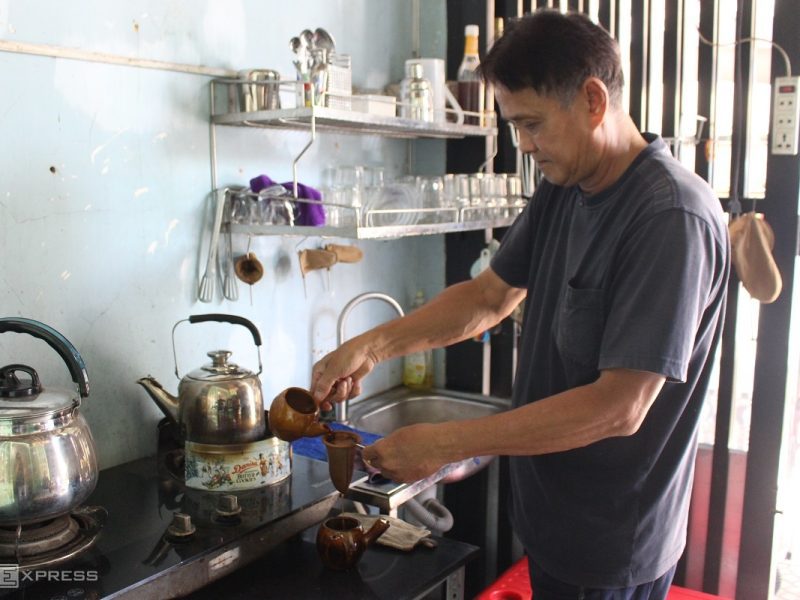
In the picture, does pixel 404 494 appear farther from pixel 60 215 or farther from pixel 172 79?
pixel 172 79

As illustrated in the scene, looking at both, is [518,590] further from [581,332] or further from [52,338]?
[52,338]

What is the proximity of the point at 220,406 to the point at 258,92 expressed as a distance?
76 cm

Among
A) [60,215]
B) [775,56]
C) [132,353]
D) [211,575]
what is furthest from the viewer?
[775,56]

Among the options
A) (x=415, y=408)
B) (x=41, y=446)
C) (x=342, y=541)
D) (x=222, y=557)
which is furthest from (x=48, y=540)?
(x=415, y=408)

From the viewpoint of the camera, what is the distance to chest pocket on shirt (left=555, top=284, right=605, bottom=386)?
130 cm

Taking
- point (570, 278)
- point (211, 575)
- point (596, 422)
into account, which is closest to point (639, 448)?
Answer: point (596, 422)

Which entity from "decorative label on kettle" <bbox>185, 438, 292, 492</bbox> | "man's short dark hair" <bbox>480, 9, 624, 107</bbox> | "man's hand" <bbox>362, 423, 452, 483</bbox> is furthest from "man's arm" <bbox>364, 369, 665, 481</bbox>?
"man's short dark hair" <bbox>480, 9, 624, 107</bbox>

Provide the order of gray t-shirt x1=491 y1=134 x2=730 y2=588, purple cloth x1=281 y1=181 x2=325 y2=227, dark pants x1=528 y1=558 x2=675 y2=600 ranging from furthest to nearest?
purple cloth x1=281 y1=181 x2=325 y2=227, dark pants x1=528 y1=558 x2=675 y2=600, gray t-shirt x1=491 y1=134 x2=730 y2=588

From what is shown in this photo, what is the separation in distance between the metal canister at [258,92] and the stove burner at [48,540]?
3.22 ft

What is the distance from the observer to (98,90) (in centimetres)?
163

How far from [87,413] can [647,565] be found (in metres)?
1.17

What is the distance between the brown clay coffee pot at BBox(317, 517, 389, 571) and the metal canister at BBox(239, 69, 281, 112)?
0.97 metres

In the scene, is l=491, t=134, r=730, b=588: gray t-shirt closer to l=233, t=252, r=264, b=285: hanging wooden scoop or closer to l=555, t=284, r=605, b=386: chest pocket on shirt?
l=555, t=284, r=605, b=386: chest pocket on shirt
